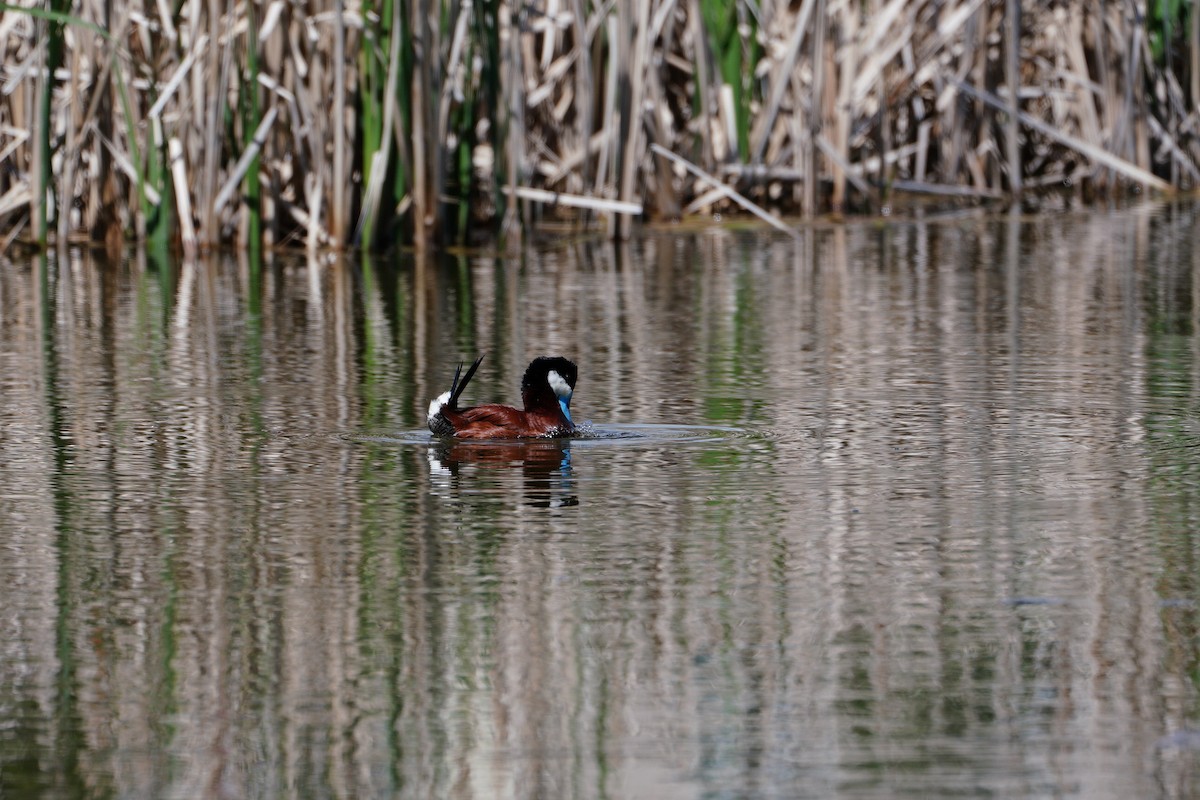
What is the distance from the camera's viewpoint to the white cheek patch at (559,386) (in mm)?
6141

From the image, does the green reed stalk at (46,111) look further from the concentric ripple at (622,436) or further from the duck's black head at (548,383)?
the duck's black head at (548,383)

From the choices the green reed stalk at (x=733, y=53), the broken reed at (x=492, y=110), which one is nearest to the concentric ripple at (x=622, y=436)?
the broken reed at (x=492, y=110)

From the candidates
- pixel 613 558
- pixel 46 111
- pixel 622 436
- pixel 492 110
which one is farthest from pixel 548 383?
pixel 46 111

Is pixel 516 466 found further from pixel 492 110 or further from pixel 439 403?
pixel 492 110

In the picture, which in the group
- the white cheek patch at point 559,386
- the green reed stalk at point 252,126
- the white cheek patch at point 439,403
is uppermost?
the green reed stalk at point 252,126

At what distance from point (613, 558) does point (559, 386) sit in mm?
1647

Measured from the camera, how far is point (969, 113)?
581 inches

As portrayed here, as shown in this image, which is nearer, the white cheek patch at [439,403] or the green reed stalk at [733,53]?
the white cheek patch at [439,403]

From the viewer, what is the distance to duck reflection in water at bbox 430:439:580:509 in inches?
213

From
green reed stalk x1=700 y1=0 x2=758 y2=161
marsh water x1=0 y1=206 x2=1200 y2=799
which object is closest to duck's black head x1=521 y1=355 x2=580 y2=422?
marsh water x1=0 y1=206 x2=1200 y2=799

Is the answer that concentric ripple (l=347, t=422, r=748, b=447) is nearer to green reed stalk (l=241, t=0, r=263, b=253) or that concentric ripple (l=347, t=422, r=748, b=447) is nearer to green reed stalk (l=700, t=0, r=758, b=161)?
green reed stalk (l=241, t=0, r=263, b=253)

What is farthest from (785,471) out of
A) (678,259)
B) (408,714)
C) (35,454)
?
(678,259)

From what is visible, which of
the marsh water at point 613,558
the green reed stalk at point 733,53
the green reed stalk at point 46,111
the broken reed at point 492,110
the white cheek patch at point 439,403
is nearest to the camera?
the marsh water at point 613,558

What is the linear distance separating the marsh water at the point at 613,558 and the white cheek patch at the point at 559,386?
139mm
